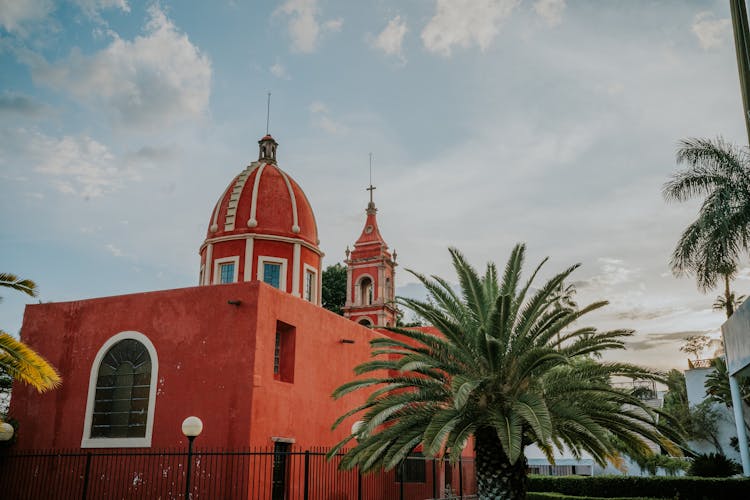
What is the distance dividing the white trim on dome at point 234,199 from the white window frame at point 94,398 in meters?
6.51

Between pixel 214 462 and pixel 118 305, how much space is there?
17.1 ft

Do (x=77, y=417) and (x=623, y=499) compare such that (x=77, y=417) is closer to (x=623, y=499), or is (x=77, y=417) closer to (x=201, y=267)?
(x=201, y=267)

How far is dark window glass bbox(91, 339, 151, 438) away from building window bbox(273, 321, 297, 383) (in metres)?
3.22

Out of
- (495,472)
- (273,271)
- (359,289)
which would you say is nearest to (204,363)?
(273,271)

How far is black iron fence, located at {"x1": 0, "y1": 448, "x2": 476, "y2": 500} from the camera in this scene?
14117 millimetres

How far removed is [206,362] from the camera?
1541 cm

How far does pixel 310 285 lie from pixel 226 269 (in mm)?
2972

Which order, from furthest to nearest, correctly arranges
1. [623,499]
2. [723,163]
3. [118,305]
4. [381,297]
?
[381,297] → [623,499] → [118,305] → [723,163]

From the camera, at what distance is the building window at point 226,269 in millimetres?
21594

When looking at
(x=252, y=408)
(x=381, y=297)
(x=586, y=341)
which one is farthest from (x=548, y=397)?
(x=381, y=297)

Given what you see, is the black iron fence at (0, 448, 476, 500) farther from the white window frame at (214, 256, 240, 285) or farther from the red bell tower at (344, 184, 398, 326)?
the red bell tower at (344, 184, 398, 326)

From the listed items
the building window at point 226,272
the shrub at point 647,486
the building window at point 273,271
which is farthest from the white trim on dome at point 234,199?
the shrub at point 647,486

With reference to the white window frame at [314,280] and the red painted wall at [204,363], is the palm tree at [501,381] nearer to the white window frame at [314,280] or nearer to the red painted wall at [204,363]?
the red painted wall at [204,363]

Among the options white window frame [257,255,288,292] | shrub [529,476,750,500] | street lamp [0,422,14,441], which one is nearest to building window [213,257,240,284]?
white window frame [257,255,288,292]
